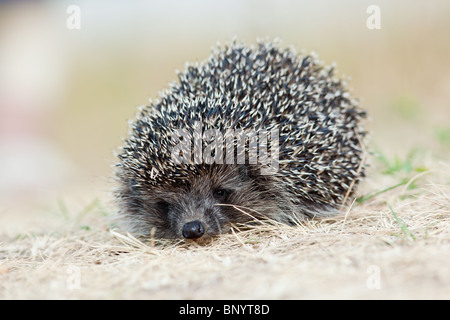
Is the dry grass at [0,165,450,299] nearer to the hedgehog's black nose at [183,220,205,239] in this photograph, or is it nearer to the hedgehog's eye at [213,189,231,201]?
the hedgehog's black nose at [183,220,205,239]

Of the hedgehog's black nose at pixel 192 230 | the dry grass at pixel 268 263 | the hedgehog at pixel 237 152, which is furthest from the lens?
the hedgehog at pixel 237 152

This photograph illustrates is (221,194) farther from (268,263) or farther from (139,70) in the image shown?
(139,70)

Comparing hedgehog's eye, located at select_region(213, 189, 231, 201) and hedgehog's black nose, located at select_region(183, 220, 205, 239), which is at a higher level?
hedgehog's eye, located at select_region(213, 189, 231, 201)

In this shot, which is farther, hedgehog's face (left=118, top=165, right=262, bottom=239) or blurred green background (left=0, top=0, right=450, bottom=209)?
blurred green background (left=0, top=0, right=450, bottom=209)

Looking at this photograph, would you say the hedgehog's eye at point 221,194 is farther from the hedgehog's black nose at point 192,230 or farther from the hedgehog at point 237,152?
the hedgehog's black nose at point 192,230

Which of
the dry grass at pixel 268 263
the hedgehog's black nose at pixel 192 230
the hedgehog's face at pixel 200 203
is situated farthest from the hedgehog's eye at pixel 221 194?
the hedgehog's black nose at pixel 192 230

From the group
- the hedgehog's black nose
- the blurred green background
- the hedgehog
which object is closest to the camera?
the hedgehog's black nose

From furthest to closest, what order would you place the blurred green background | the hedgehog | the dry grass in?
1. the blurred green background
2. the hedgehog
3. the dry grass

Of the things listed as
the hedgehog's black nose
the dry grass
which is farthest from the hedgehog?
the dry grass
